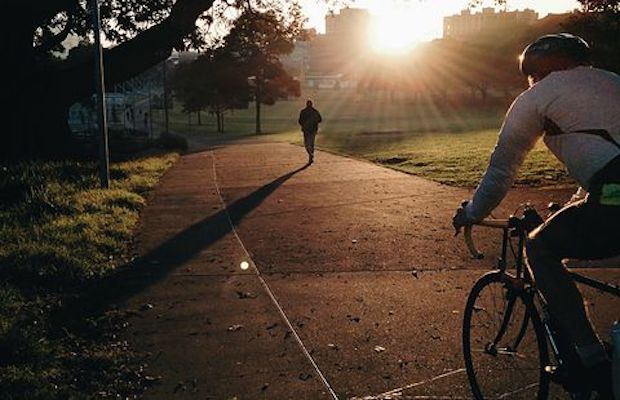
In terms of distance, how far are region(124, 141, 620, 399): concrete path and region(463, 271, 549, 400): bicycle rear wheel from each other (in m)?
0.19

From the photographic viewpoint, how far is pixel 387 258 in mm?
7410

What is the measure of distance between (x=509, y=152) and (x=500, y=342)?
51.2 inches

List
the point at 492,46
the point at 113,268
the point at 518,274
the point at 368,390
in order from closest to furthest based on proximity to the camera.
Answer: the point at 518,274 < the point at 368,390 < the point at 113,268 < the point at 492,46

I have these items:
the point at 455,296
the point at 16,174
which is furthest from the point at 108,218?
the point at 455,296

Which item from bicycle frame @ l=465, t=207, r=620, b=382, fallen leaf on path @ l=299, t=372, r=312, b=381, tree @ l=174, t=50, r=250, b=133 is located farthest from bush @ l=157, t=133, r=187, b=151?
bicycle frame @ l=465, t=207, r=620, b=382

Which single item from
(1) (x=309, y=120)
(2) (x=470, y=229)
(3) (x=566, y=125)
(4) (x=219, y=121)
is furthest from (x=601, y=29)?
(4) (x=219, y=121)

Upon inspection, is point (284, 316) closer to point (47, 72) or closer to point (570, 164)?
point (570, 164)

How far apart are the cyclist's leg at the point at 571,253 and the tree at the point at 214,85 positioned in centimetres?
5405

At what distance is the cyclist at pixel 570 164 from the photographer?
2844mm

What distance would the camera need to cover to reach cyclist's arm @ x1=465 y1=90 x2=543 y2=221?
3021mm

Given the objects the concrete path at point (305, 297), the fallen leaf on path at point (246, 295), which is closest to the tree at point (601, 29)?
the concrete path at point (305, 297)

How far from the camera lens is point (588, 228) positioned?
290 cm

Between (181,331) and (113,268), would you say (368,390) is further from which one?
(113,268)

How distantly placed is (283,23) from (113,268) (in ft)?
69.9
